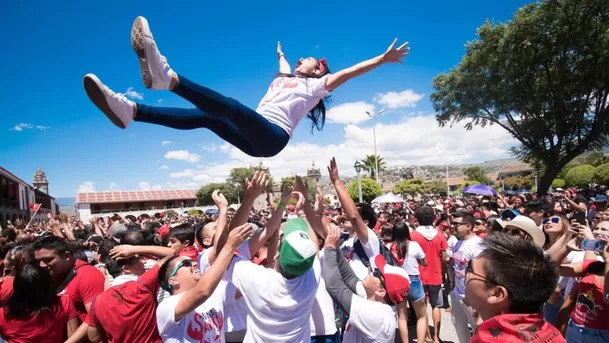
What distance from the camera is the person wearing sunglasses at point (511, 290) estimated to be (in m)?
1.38

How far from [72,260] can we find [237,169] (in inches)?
2557

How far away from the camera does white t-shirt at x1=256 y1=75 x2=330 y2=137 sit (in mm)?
2830

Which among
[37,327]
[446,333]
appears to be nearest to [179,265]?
[37,327]

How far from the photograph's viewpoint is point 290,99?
2889 millimetres

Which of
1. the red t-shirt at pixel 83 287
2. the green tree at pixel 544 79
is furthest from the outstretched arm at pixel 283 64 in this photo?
the green tree at pixel 544 79

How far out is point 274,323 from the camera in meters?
2.17

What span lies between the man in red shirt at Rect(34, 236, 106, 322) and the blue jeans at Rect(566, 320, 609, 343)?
4.00 meters

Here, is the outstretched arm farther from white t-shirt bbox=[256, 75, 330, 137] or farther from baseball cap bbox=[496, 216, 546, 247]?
baseball cap bbox=[496, 216, 546, 247]

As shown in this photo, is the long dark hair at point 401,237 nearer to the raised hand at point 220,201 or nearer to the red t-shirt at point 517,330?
the raised hand at point 220,201

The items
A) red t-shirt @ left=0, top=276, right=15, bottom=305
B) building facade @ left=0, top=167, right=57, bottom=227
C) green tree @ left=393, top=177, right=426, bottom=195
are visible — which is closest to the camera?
red t-shirt @ left=0, top=276, right=15, bottom=305

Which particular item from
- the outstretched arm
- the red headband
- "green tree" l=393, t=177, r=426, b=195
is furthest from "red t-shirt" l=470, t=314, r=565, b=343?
"green tree" l=393, t=177, r=426, b=195

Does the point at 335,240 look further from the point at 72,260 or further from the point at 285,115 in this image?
the point at 72,260

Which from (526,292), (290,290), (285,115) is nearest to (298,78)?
(285,115)

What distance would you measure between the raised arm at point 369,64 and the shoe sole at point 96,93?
1.62 m
